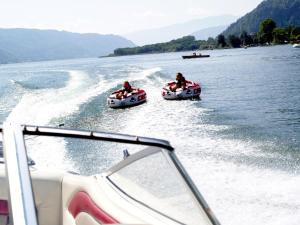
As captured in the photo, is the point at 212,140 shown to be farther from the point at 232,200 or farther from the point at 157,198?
the point at 157,198

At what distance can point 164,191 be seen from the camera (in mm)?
3008

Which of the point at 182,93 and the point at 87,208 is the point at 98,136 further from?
the point at 182,93

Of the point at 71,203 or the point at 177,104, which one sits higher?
the point at 71,203

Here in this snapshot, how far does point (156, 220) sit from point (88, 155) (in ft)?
31.9

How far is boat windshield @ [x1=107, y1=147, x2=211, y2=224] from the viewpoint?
2.43 m

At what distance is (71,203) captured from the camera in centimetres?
327

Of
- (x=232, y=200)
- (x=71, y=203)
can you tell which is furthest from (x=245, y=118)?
(x=71, y=203)

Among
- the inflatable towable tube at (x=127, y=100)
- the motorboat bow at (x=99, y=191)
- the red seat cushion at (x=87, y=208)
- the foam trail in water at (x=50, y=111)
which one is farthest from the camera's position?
the inflatable towable tube at (x=127, y=100)

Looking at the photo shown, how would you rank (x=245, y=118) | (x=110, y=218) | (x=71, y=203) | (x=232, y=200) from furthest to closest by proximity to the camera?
(x=245, y=118)
(x=232, y=200)
(x=71, y=203)
(x=110, y=218)

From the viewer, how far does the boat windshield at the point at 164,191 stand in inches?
95.5

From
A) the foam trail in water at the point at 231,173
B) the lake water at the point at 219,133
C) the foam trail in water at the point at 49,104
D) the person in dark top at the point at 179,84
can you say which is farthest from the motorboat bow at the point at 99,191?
the person in dark top at the point at 179,84

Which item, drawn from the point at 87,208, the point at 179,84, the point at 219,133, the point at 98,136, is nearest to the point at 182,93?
the point at 179,84

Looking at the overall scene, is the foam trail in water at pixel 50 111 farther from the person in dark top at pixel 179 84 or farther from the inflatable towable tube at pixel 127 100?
the person in dark top at pixel 179 84

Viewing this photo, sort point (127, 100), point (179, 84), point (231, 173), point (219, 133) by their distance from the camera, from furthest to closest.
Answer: point (179, 84) < point (127, 100) < point (219, 133) < point (231, 173)
